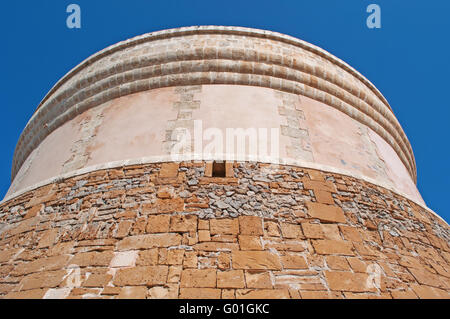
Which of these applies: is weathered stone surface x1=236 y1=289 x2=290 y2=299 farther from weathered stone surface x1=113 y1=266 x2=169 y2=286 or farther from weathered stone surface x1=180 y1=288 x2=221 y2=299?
weathered stone surface x1=113 y1=266 x2=169 y2=286

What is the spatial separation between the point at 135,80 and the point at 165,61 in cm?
48

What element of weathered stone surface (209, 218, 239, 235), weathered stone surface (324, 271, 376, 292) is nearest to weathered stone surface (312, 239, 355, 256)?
weathered stone surface (324, 271, 376, 292)

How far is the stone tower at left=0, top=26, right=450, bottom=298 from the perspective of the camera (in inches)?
101

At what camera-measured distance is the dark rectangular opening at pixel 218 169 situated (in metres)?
3.34

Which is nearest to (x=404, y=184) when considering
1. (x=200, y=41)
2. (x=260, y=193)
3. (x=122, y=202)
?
(x=260, y=193)

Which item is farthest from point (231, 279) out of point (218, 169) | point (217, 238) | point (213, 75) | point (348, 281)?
point (213, 75)

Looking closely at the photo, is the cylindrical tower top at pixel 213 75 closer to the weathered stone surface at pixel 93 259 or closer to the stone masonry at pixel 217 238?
the stone masonry at pixel 217 238

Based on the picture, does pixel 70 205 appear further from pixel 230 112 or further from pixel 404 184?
pixel 404 184

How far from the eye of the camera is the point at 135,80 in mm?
4598

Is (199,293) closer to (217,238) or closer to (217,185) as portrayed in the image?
(217,238)

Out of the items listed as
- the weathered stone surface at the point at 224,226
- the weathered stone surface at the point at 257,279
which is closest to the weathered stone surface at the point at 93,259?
the weathered stone surface at the point at 224,226

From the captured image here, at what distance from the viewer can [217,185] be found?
10.4ft

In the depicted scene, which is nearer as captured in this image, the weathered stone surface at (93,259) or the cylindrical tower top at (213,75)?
the weathered stone surface at (93,259)

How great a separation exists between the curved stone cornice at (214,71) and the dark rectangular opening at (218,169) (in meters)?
1.46
